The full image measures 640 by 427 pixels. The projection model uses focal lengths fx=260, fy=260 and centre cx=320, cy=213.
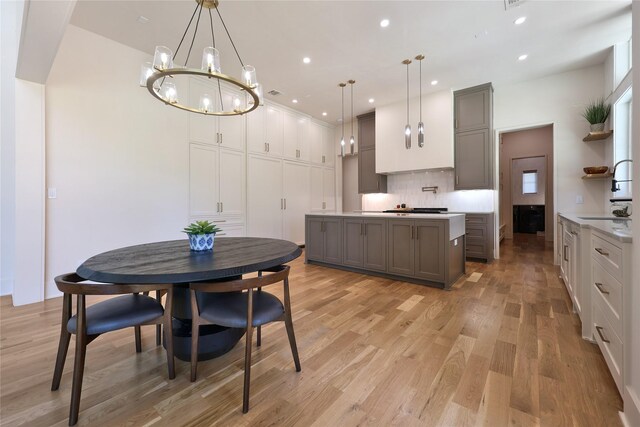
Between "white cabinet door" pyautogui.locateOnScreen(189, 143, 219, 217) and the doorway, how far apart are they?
19.9 feet

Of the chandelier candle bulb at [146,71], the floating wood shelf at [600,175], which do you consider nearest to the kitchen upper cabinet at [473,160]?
the floating wood shelf at [600,175]

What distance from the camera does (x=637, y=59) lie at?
3.84 feet

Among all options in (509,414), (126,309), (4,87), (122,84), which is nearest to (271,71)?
(122,84)

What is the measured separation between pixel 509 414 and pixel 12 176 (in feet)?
17.2

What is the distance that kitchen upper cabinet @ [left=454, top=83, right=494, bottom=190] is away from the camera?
4766 mm

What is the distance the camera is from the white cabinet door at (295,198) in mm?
5965

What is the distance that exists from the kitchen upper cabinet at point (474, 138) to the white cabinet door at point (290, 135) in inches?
135

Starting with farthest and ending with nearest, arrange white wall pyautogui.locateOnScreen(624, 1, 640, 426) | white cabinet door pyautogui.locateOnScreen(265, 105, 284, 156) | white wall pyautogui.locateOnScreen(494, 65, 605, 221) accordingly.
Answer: white cabinet door pyautogui.locateOnScreen(265, 105, 284, 156)
white wall pyautogui.locateOnScreen(494, 65, 605, 221)
white wall pyautogui.locateOnScreen(624, 1, 640, 426)

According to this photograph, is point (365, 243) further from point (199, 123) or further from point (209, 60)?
point (199, 123)

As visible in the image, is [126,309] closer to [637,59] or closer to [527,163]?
[637,59]

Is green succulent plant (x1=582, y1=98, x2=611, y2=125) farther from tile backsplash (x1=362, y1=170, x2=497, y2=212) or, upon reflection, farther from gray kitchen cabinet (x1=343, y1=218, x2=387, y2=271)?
gray kitchen cabinet (x1=343, y1=218, x2=387, y2=271)

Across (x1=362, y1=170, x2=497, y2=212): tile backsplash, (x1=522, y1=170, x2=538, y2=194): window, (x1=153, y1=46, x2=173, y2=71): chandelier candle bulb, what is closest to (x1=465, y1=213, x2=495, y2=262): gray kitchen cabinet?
(x1=362, y1=170, x2=497, y2=212): tile backsplash

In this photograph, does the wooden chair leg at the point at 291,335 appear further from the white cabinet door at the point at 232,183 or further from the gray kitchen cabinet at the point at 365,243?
the white cabinet door at the point at 232,183

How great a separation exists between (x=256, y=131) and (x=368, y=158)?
9.06 feet
